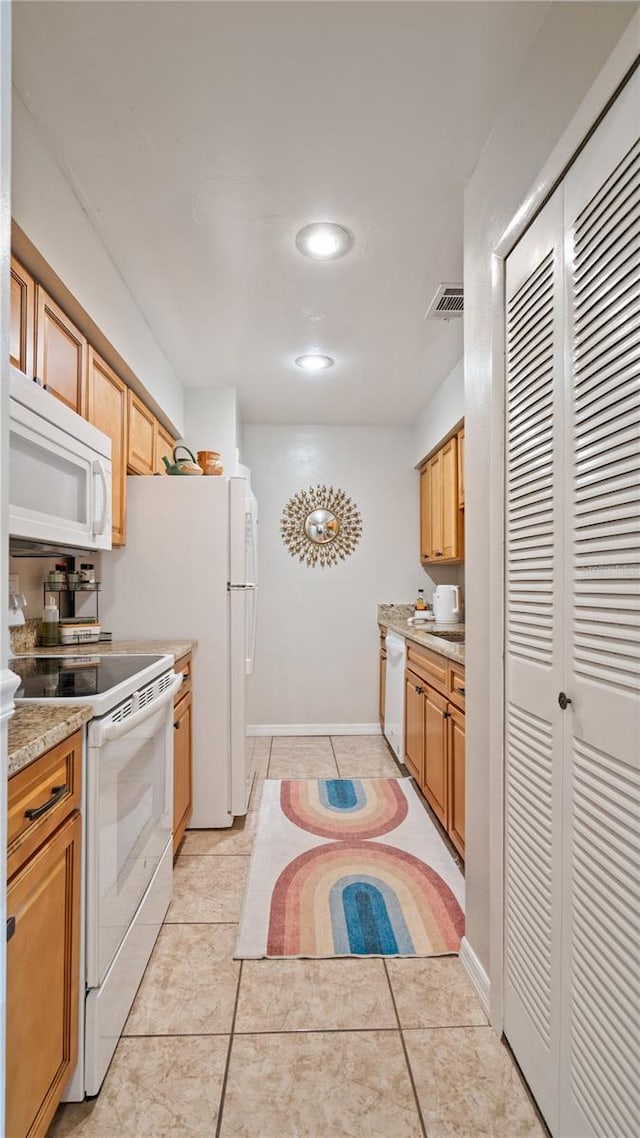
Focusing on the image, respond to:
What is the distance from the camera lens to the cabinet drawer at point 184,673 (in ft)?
8.45

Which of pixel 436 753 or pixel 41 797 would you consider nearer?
pixel 41 797

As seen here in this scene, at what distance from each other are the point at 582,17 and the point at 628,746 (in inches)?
54.9

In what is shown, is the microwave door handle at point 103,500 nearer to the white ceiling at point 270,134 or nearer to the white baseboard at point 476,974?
the white ceiling at point 270,134

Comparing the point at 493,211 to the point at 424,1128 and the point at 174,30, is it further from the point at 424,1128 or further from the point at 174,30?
the point at 424,1128

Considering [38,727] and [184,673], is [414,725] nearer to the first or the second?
[184,673]

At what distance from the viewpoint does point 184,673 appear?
8.90 ft

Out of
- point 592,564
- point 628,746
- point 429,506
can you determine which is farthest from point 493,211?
point 429,506

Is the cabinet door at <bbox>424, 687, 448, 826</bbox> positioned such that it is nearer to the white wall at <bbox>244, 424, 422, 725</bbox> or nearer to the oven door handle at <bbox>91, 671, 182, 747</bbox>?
the oven door handle at <bbox>91, 671, 182, 747</bbox>

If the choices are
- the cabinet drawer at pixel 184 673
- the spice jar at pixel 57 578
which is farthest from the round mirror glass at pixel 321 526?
→ the spice jar at pixel 57 578

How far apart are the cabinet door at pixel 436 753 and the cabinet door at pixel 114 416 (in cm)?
169

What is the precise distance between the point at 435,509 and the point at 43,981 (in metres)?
3.56

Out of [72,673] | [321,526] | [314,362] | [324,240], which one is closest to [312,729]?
[321,526]

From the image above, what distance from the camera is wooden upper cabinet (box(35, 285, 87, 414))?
1890mm

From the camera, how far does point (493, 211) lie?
1.65 meters
